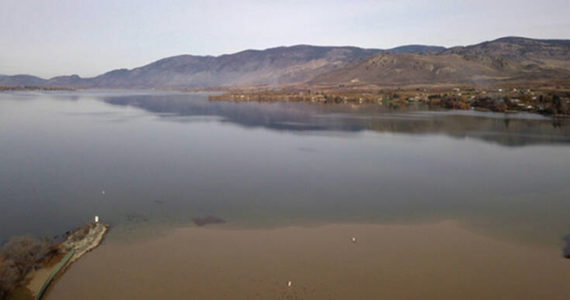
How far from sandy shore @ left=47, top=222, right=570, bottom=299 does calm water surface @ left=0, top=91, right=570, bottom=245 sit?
83 centimetres

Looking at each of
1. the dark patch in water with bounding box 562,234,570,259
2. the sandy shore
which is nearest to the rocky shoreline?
the sandy shore

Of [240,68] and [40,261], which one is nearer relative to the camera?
[40,261]

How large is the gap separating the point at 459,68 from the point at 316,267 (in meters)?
77.5

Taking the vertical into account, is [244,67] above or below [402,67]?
above

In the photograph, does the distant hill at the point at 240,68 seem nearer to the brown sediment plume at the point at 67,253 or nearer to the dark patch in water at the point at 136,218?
the dark patch in water at the point at 136,218

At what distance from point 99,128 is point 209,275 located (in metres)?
20.0

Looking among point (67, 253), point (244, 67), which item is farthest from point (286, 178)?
point (244, 67)

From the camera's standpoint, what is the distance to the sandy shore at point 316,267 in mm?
6094

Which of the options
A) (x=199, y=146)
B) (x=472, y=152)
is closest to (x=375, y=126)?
(x=472, y=152)

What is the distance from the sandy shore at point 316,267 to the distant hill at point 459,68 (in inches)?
2422

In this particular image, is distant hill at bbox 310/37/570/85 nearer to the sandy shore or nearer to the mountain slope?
the sandy shore

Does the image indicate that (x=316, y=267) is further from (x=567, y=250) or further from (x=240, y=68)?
(x=240, y=68)

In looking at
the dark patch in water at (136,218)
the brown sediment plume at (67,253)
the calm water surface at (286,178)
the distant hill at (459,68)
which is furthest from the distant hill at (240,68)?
the brown sediment plume at (67,253)

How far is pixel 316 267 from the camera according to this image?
266 inches
